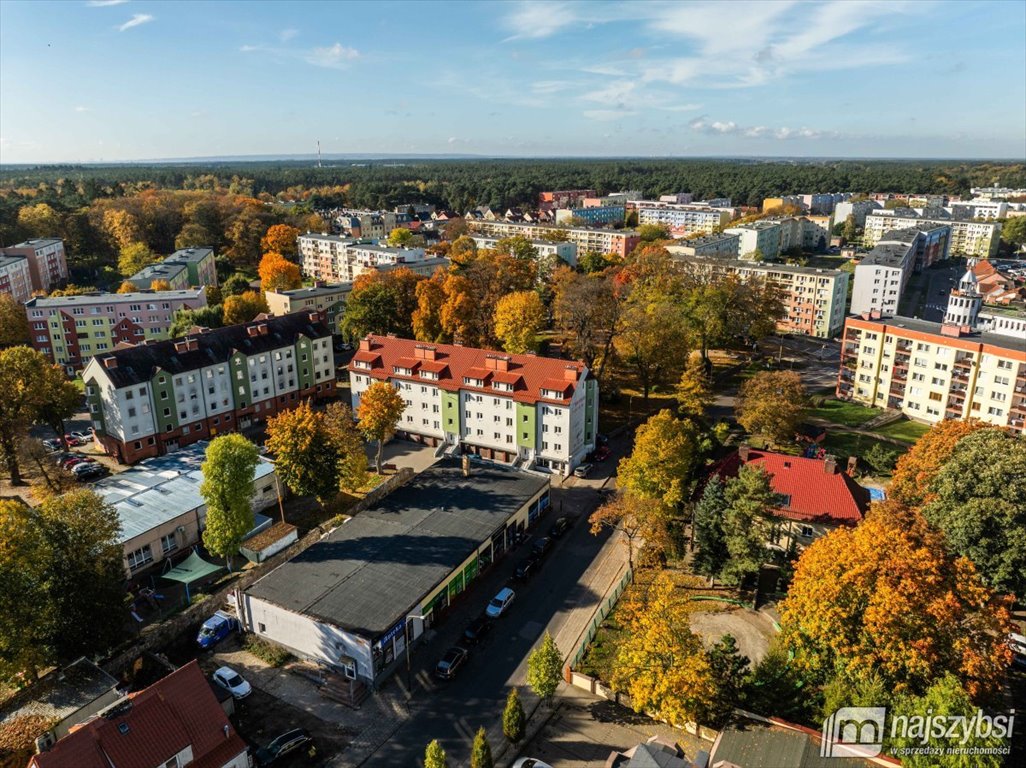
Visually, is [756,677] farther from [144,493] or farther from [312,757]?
[144,493]

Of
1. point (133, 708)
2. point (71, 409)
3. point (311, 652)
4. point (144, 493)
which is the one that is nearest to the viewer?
point (133, 708)

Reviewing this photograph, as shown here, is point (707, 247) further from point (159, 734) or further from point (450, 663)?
point (159, 734)

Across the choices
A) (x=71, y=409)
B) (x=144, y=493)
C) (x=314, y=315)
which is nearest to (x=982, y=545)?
(x=144, y=493)

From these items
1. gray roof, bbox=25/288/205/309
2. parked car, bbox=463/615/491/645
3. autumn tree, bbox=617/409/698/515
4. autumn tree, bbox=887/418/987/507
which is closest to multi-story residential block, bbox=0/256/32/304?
gray roof, bbox=25/288/205/309

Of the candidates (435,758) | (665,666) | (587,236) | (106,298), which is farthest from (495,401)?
(587,236)

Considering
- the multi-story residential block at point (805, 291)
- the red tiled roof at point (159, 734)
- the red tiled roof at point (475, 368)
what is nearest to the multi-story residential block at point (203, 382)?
the red tiled roof at point (475, 368)

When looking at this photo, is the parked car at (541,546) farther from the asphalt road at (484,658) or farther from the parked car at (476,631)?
the parked car at (476,631)
